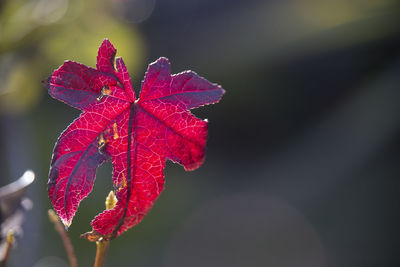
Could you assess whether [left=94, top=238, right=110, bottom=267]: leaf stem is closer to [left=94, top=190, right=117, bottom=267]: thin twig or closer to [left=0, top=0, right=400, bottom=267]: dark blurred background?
[left=94, top=190, right=117, bottom=267]: thin twig

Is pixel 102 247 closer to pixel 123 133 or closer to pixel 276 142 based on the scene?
pixel 123 133

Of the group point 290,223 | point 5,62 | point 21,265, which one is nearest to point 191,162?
point 21,265

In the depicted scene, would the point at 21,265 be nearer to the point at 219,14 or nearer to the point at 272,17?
the point at 272,17

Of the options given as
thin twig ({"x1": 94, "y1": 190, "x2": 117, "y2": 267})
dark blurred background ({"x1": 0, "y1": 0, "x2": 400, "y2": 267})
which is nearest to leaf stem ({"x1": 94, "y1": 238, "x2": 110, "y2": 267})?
thin twig ({"x1": 94, "y1": 190, "x2": 117, "y2": 267})

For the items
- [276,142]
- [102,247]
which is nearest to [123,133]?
[102,247]

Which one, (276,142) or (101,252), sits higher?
(101,252)
